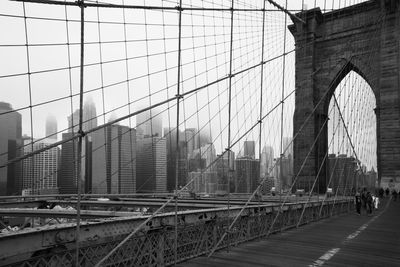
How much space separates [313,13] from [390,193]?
14.0 m

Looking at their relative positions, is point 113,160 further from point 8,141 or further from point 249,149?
point 249,149

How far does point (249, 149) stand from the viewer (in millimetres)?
13203

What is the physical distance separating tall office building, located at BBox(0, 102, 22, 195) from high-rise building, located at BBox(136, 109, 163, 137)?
310 cm

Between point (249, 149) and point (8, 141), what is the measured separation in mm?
9247

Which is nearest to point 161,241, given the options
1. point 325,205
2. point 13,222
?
point 13,222

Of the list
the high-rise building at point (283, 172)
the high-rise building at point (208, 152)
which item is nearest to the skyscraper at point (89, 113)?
the high-rise building at point (208, 152)

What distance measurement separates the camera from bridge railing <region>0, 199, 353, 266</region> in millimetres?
3605

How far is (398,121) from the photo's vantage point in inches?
1200

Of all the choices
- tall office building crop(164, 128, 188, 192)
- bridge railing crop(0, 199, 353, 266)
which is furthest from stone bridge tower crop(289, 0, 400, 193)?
bridge railing crop(0, 199, 353, 266)

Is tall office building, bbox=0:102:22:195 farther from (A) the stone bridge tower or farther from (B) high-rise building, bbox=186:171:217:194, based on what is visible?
(A) the stone bridge tower

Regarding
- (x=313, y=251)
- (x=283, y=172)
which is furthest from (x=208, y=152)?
(x=283, y=172)

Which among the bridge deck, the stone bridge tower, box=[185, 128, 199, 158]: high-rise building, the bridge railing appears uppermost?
the stone bridge tower

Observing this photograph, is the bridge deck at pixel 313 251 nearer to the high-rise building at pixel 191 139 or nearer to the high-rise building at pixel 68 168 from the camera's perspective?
the high-rise building at pixel 68 168

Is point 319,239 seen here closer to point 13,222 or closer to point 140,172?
point 140,172
